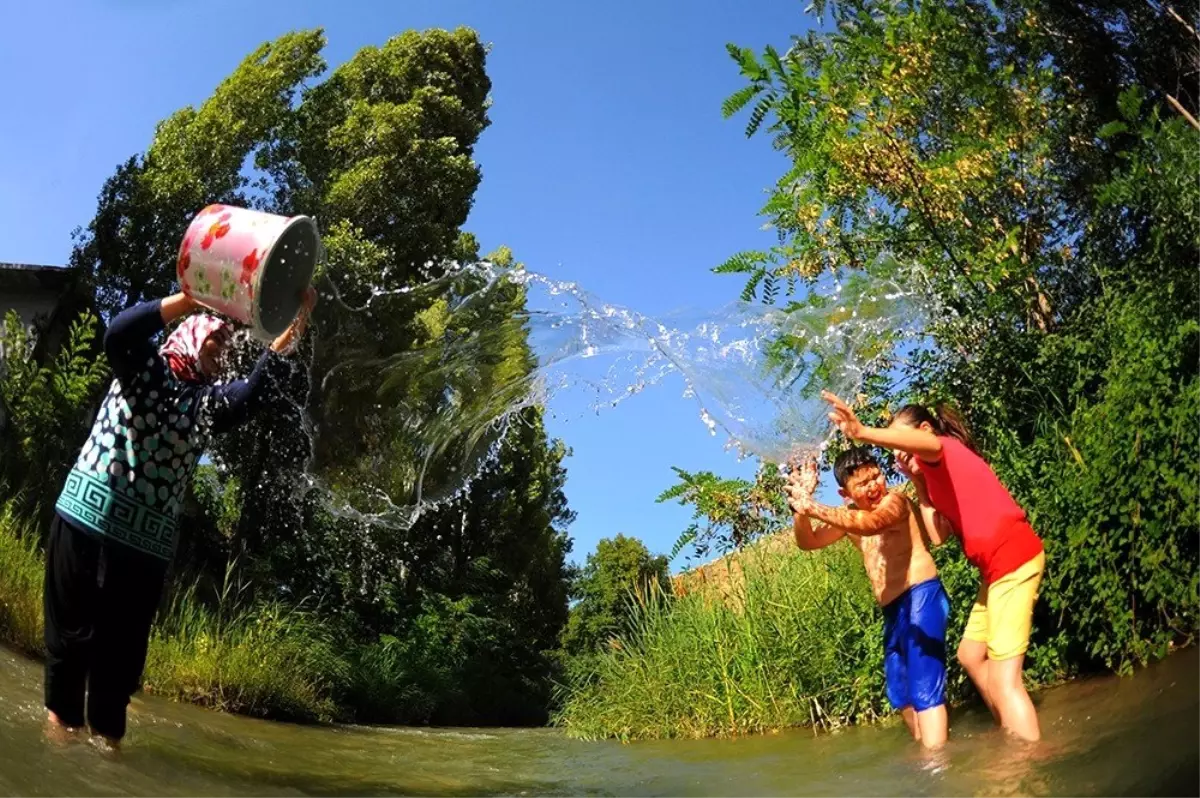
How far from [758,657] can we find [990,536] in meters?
3.04

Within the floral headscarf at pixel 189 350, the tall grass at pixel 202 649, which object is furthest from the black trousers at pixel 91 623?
the tall grass at pixel 202 649

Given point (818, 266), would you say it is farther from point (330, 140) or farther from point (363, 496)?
point (330, 140)

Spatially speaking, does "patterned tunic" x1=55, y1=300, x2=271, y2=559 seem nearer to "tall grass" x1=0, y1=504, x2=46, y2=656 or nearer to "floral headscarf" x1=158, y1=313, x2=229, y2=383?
"floral headscarf" x1=158, y1=313, x2=229, y2=383

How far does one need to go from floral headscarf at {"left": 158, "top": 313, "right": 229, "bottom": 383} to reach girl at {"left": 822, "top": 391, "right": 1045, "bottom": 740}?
2291 millimetres

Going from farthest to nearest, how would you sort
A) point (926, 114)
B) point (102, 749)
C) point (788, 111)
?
point (926, 114)
point (788, 111)
point (102, 749)

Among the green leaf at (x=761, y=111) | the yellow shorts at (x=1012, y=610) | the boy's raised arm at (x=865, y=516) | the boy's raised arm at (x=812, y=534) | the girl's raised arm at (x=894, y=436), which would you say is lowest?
the yellow shorts at (x=1012, y=610)

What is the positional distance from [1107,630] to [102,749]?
14.5ft

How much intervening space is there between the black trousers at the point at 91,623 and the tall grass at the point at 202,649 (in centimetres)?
414

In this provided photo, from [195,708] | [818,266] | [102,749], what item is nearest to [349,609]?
[195,708]

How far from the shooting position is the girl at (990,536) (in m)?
3.70

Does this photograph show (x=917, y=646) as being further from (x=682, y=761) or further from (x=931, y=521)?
(x=682, y=761)

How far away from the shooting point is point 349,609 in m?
15.3

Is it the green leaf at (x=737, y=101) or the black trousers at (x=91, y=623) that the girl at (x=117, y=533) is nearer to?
the black trousers at (x=91, y=623)

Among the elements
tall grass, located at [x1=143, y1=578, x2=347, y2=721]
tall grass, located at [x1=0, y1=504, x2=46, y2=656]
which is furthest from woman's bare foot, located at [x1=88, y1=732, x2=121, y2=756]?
tall grass, located at [x1=143, y1=578, x2=347, y2=721]
